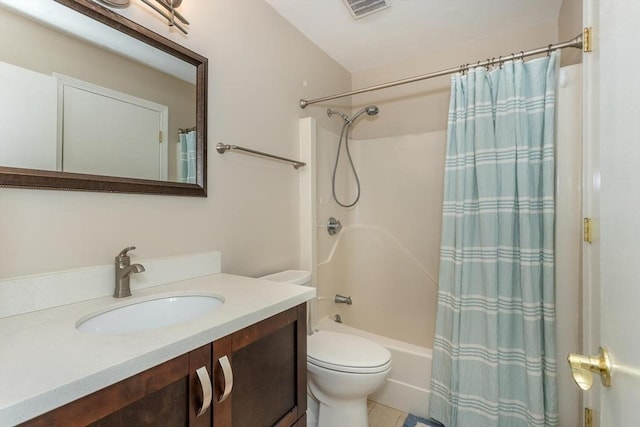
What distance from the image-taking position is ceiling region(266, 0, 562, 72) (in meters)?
1.81

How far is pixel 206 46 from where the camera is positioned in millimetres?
1411

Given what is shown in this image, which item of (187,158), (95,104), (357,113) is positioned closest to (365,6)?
(357,113)

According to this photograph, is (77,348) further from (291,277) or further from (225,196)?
(291,277)

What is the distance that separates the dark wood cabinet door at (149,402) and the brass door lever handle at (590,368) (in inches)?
30.9

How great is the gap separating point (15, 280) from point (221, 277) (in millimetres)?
636

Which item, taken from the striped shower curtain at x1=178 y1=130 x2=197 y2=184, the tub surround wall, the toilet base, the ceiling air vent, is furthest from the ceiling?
the toilet base

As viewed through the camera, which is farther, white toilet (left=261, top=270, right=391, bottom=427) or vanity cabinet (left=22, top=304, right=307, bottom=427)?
white toilet (left=261, top=270, right=391, bottom=427)

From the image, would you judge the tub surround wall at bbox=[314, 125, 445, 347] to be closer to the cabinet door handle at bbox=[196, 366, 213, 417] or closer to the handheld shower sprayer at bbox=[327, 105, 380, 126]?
the handheld shower sprayer at bbox=[327, 105, 380, 126]

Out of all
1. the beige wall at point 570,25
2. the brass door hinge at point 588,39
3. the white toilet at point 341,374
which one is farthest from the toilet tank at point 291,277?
the beige wall at point 570,25

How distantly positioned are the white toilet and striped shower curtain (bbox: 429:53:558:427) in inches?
19.2

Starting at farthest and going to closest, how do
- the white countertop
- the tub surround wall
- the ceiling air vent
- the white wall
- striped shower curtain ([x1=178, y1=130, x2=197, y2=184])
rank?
the tub surround wall
the ceiling air vent
striped shower curtain ([x1=178, y1=130, x2=197, y2=184])
the white wall
the white countertop

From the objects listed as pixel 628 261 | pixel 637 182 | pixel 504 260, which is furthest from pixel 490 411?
pixel 637 182

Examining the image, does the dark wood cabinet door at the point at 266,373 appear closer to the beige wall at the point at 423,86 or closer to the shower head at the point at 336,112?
the shower head at the point at 336,112

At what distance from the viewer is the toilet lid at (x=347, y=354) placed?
1430mm
